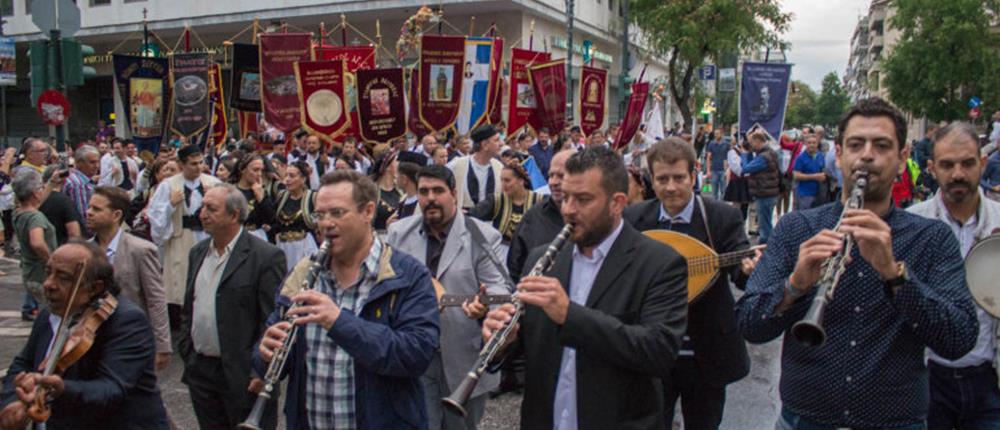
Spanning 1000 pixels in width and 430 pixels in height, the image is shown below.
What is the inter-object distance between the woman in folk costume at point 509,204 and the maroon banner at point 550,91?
6.55 meters

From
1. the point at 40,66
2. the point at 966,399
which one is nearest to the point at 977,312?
the point at 966,399

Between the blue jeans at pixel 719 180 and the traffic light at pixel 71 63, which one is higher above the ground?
the traffic light at pixel 71 63

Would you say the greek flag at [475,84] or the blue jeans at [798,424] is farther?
the greek flag at [475,84]

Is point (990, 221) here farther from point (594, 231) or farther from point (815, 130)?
point (815, 130)

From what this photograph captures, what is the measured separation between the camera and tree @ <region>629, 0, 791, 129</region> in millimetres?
31031

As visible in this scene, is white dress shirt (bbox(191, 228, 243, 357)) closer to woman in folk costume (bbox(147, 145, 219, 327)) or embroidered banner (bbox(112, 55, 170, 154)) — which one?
woman in folk costume (bbox(147, 145, 219, 327))

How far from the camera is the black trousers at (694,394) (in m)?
4.44

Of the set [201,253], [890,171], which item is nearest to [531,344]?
[890,171]

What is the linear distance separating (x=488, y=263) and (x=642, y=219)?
3.02ft

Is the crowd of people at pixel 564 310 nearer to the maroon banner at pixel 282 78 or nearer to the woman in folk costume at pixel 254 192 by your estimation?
the woman in folk costume at pixel 254 192

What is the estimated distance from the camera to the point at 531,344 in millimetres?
3135

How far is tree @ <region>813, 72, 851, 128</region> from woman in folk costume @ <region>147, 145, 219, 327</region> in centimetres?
13377

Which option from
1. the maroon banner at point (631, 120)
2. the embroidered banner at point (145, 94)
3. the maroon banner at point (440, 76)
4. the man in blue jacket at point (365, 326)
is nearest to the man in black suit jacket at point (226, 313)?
the man in blue jacket at point (365, 326)

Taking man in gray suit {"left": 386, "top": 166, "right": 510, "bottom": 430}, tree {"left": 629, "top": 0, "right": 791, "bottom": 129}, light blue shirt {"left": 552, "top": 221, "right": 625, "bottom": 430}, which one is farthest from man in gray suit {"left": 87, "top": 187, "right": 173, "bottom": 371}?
tree {"left": 629, "top": 0, "right": 791, "bottom": 129}
